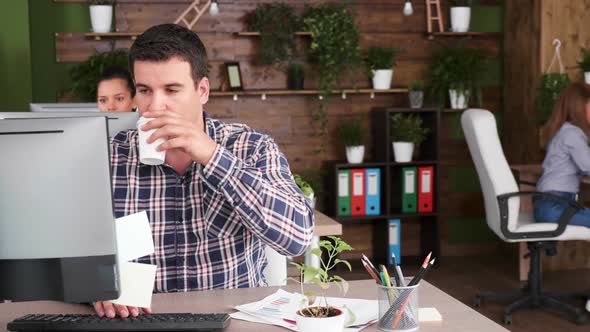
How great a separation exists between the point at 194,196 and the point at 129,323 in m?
0.49

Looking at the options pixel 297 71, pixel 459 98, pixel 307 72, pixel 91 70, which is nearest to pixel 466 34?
pixel 459 98

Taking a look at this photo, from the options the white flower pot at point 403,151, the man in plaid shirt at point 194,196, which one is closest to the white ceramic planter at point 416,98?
the white flower pot at point 403,151

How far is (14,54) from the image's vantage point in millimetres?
5020

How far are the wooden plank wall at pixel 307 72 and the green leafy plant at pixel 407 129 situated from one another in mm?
287

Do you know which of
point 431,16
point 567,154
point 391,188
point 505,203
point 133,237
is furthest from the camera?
point 391,188

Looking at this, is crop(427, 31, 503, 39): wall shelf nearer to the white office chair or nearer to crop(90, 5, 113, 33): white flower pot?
the white office chair

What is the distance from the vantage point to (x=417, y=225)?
20.1 feet

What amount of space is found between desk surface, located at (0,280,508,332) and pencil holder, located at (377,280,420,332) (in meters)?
0.03

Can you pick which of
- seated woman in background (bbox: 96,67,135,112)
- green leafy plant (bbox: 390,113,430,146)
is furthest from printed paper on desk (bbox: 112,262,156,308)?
green leafy plant (bbox: 390,113,430,146)

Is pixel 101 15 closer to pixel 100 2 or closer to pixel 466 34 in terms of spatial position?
pixel 100 2

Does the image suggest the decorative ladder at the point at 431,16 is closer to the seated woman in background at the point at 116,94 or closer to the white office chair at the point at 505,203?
the white office chair at the point at 505,203

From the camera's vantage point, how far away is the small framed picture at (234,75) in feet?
18.4

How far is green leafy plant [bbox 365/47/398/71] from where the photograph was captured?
5.71 metres

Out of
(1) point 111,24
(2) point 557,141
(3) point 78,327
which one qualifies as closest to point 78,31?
(1) point 111,24
